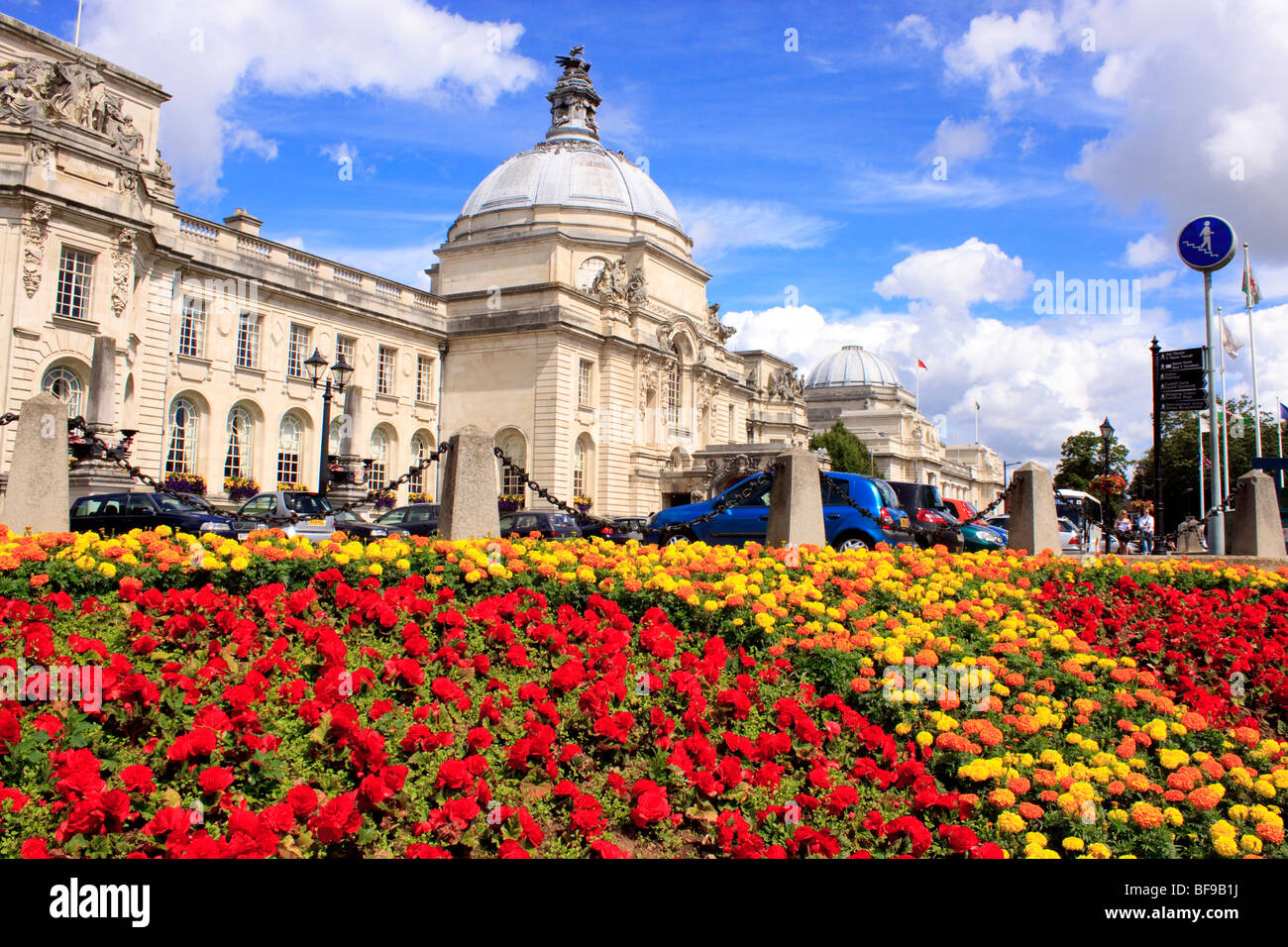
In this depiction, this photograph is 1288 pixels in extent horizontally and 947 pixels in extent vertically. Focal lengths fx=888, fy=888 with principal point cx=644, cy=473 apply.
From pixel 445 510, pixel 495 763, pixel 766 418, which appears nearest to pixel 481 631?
pixel 495 763

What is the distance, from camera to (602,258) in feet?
163

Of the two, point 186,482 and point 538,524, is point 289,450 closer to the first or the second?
point 186,482

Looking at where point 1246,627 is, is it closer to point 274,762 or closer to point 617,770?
point 617,770

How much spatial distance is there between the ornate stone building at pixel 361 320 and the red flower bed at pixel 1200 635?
23.4 metres

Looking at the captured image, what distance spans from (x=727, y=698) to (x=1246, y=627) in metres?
6.25

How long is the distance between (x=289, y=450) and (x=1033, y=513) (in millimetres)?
31168

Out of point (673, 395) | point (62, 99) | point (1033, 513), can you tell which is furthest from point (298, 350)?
point (1033, 513)

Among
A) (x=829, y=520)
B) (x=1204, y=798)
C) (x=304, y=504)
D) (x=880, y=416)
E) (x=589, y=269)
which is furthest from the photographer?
(x=880, y=416)

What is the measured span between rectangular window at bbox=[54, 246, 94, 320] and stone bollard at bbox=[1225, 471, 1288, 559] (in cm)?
2901

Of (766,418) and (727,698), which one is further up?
(766,418)

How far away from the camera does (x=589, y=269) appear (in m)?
49.9

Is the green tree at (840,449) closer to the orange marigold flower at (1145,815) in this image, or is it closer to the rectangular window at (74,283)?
the rectangular window at (74,283)
